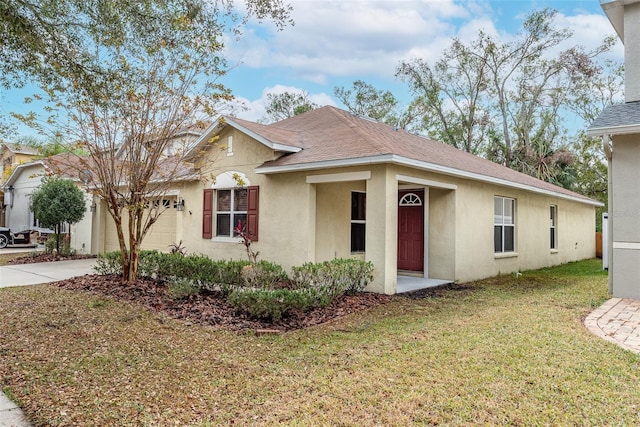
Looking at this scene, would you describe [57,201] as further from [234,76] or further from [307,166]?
[307,166]

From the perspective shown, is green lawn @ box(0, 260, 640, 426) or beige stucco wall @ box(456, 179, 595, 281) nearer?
green lawn @ box(0, 260, 640, 426)

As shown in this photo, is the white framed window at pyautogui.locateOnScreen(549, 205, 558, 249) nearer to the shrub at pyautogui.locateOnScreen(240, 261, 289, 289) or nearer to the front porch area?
the front porch area

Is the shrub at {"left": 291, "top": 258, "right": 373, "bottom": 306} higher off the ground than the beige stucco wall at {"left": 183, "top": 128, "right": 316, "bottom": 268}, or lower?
lower

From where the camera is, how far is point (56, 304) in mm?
7887

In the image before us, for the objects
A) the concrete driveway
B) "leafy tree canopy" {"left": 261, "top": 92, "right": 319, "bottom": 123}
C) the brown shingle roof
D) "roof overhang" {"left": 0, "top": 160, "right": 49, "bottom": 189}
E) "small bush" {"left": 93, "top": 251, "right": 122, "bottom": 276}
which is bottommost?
the concrete driveway

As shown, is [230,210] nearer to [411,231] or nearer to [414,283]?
[411,231]

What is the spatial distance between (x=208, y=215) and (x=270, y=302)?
612cm

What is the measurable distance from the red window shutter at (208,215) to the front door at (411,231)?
5370mm

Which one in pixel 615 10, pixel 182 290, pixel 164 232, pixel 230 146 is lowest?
pixel 182 290

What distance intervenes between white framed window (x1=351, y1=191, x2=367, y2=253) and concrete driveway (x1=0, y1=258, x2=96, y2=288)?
7506mm

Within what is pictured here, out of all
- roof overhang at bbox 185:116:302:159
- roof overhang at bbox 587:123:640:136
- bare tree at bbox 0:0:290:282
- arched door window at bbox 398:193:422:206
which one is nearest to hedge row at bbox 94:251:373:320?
bare tree at bbox 0:0:290:282

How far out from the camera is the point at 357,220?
1143 cm

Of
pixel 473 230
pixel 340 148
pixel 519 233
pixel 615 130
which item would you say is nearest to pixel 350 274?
pixel 340 148

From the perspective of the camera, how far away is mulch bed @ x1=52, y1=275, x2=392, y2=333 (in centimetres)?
666
